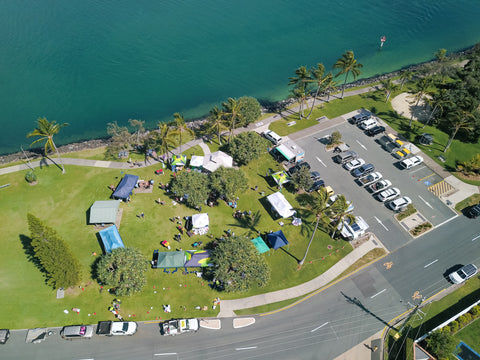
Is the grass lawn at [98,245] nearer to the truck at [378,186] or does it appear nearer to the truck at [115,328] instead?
the truck at [115,328]

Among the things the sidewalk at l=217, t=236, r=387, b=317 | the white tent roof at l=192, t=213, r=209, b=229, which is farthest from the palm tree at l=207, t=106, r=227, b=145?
the sidewalk at l=217, t=236, r=387, b=317

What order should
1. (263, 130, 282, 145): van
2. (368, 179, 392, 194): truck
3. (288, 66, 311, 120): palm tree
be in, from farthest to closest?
(263, 130, 282, 145): van, (288, 66, 311, 120): palm tree, (368, 179, 392, 194): truck

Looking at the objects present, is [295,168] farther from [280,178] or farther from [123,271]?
[123,271]

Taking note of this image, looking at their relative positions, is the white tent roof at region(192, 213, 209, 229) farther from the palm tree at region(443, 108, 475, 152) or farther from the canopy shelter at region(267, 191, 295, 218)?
the palm tree at region(443, 108, 475, 152)

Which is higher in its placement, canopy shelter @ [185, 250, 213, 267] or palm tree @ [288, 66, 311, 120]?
palm tree @ [288, 66, 311, 120]

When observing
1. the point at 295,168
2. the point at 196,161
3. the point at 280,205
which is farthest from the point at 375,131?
the point at 196,161

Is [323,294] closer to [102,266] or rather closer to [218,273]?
[218,273]
